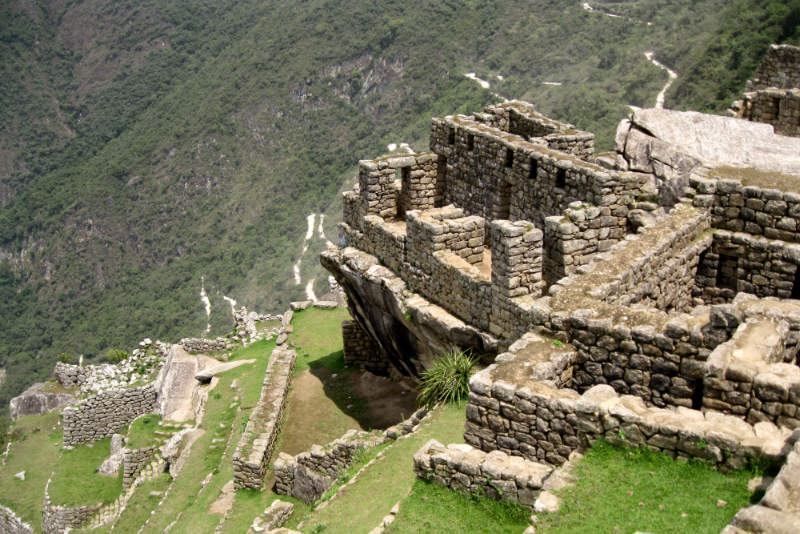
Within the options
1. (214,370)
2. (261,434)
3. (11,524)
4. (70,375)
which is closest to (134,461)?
(214,370)

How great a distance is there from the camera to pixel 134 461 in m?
26.0

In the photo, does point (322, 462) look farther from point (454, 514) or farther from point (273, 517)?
point (454, 514)

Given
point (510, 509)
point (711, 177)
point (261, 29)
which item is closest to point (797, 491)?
point (510, 509)

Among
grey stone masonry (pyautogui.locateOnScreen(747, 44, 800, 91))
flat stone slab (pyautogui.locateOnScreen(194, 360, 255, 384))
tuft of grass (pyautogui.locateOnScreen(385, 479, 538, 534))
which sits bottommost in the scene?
flat stone slab (pyautogui.locateOnScreen(194, 360, 255, 384))

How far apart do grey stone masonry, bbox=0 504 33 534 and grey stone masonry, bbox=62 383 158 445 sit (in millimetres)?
2976

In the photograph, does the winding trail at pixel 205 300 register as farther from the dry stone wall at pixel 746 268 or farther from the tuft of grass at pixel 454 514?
the tuft of grass at pixel 454 514

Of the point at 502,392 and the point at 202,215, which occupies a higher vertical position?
the point at 502,392

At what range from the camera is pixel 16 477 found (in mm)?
30406

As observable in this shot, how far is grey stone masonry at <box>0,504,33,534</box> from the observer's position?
28.0 meters

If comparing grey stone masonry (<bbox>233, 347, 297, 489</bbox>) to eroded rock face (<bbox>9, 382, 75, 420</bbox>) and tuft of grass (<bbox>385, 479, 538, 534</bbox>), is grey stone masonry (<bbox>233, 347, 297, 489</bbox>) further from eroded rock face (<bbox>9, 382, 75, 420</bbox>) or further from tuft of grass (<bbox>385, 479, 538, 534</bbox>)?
eroded rock face (<bbox>9, 382, 75, 420</bbox>)

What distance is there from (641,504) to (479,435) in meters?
2.56

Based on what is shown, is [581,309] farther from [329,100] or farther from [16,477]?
[329,100]

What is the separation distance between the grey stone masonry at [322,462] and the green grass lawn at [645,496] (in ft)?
21.7

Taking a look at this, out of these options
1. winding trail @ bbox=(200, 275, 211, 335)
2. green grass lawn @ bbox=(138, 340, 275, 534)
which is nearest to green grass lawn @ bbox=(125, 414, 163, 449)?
green grass lawn @ bbox=(138, 340, 275, 534)
